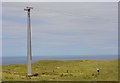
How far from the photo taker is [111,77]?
44750 mm

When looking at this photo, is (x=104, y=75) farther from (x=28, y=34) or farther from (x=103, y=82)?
Result: (x=28, y=34)

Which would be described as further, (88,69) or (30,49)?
(88,69)

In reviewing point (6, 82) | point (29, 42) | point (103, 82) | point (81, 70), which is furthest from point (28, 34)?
point (103, 82)

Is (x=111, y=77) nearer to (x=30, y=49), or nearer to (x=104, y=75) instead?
(x=104, y=75)

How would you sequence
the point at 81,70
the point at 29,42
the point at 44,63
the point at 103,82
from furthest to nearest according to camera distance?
the point at 44,63, the point at 81,70, the point at 29,42, the point at 103,82

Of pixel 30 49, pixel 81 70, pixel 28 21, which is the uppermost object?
pixel 28 21

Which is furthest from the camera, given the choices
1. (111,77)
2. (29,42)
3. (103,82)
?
(29,42)

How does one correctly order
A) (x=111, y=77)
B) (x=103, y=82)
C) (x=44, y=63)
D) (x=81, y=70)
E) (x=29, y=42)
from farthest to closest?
(x=44, y=63)
(x=81, y=70)
(x=29, y=42)
(x=111, y=77)
(x=103, y=82)

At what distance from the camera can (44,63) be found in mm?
74062

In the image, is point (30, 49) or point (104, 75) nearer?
point (104, 75)

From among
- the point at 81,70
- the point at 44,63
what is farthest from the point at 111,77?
the point at 44,63

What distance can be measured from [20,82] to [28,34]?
51.5 ft

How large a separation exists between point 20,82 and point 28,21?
17104mm

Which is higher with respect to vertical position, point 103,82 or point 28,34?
point 28,34
